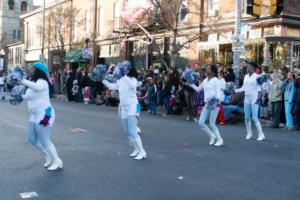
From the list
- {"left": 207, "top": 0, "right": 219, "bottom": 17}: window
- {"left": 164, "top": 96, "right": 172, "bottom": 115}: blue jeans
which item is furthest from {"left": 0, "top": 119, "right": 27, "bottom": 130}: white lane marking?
{"left": 207, "top": 0, "right": 219, "bottom": 17}: window

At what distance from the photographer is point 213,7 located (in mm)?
25578

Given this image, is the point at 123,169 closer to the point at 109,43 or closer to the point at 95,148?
the point at 95,148

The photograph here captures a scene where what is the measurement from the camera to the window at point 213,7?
992 inches

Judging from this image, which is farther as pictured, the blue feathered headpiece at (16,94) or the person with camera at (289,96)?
the person with camera at (289,96)

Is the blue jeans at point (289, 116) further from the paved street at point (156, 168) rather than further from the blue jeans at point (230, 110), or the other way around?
the blue jeans at point (230, 110)

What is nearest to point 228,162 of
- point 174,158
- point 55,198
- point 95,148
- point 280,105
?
point 174,158

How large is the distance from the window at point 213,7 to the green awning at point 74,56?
1486 cm

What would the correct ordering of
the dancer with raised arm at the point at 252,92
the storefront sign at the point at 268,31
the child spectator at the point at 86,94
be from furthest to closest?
1. the child spectator at the point at 86,94
2. the storefront sign at the point at 268,31
3. the dancer with raised arm at the point at 252,92

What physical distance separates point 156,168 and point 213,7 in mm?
18713

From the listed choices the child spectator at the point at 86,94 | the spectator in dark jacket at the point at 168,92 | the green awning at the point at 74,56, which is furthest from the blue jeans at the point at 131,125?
the green awning at the point at 74,56

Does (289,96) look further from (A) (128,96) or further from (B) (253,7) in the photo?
(A) (128,96)

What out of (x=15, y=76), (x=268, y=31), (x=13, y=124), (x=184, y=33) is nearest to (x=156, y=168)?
(x=15, y=76)

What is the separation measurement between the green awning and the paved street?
25.6m

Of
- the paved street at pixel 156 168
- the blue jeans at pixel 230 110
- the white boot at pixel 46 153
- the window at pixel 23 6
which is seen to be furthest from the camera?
the window at pixel 23 6
